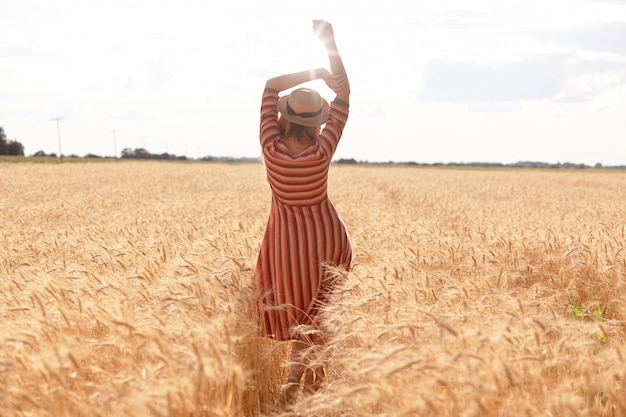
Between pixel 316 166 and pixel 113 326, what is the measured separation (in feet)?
4.79

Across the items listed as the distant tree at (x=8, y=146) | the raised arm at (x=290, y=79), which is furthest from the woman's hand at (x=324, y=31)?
the distant tree at (x=8, y=146)

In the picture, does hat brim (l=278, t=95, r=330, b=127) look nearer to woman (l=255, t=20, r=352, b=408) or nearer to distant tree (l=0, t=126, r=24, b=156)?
woman (l=255, t=20, r=352, b=408)

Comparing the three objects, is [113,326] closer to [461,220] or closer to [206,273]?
[206,273]

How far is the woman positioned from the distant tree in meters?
87.5

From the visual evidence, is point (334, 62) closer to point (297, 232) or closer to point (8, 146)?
point (297, 232)

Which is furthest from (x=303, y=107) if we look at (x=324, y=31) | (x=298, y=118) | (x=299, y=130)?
(x=324, y=31)

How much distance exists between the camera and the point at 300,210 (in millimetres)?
3543

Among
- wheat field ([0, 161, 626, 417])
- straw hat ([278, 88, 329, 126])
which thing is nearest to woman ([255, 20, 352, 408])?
straw hat ([278, 88, 329, 126])

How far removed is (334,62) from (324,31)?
23cm

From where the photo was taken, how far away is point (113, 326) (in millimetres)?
2598

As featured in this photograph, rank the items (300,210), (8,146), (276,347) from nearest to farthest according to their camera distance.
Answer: (276,347) < (300,210) < (8,146)

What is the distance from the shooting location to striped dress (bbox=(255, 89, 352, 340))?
134 inches

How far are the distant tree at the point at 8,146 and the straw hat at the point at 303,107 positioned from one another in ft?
288

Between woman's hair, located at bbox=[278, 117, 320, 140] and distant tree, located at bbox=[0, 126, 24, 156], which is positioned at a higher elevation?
distant tree, located at bbox=[0, 126, 24, 156]
